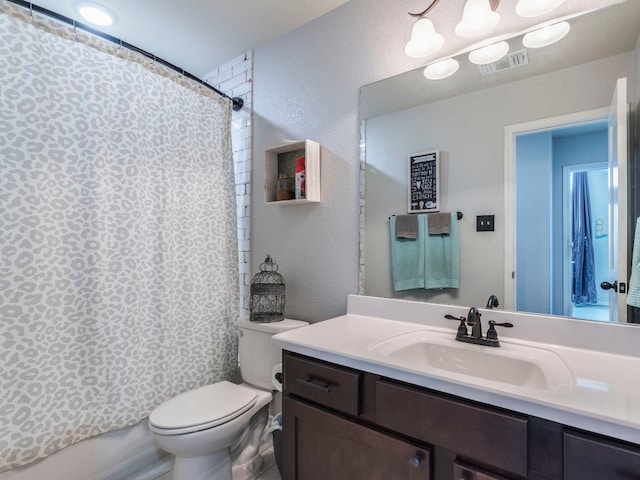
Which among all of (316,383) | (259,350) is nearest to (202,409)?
(259,350)

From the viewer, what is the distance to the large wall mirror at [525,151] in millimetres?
1040

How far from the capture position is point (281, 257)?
1.91 m

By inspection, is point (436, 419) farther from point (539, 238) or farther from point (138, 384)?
point (138, 384)

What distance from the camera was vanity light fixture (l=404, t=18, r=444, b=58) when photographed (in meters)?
1.27

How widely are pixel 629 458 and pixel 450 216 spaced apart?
2.91 ft

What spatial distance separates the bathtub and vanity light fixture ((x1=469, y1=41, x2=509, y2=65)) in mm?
2245

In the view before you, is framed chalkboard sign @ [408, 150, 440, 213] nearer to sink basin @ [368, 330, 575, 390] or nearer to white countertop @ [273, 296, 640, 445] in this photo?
white countertop @ [273, 296, 640, 445]

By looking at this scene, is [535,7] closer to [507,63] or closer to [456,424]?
[507,63]

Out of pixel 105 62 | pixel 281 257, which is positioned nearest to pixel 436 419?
pixel 281 257

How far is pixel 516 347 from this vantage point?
1060 mm

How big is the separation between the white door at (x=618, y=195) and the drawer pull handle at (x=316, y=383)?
0.93 metres

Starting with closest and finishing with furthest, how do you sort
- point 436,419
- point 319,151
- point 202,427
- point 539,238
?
1. point 436,419
2. point 539,238
3. point 202,427
4. point 319,151

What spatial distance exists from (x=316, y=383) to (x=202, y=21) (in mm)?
1949

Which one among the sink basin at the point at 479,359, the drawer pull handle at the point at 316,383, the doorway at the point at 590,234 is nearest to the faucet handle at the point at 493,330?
the sink basin at the point at 479,359
